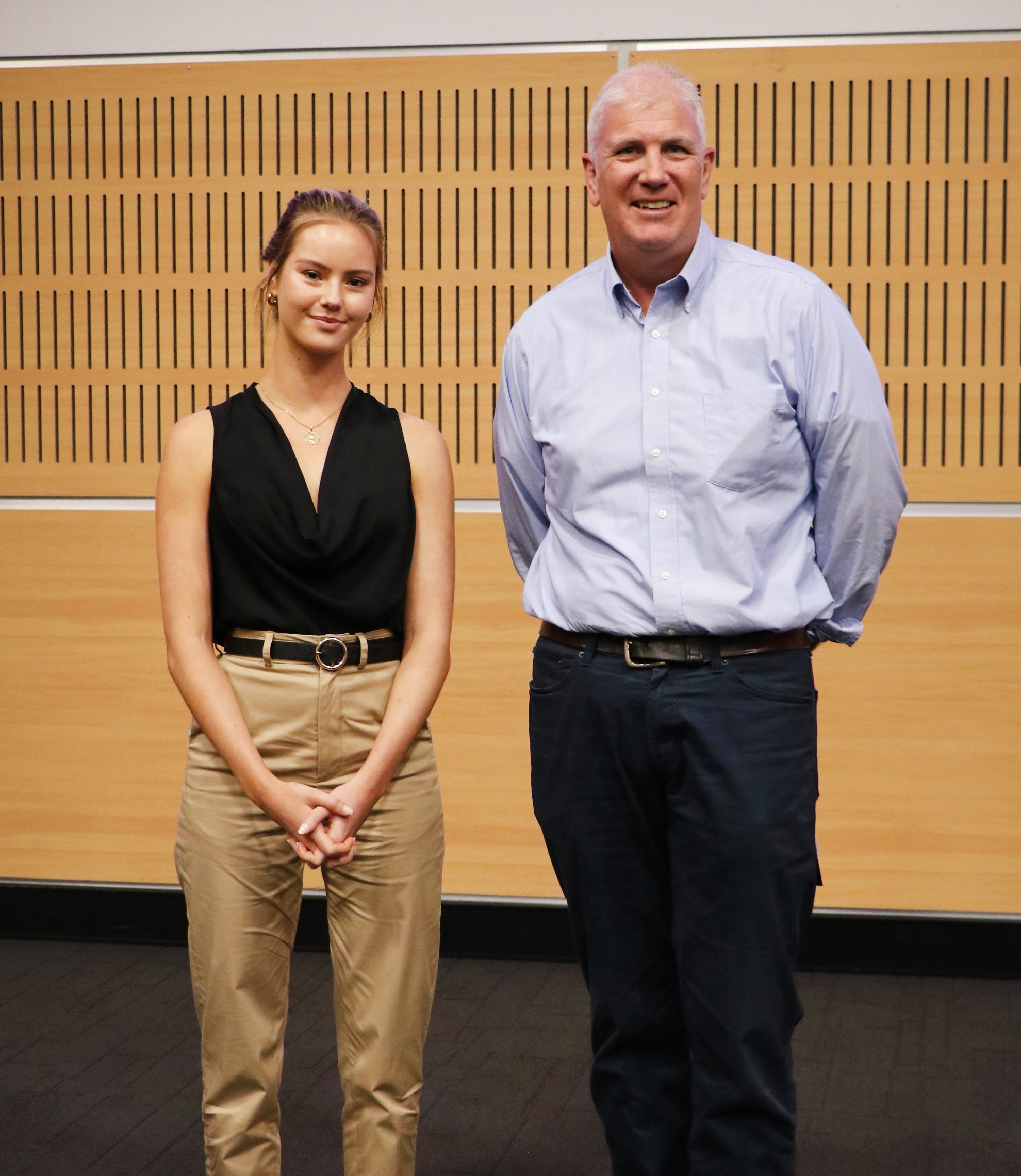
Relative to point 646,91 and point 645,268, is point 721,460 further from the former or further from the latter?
point 646,91

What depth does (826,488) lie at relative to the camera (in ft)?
6.66

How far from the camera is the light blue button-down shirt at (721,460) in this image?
77.4 inches

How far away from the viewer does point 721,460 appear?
1966 mm

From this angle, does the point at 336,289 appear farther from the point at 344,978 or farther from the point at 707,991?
the point at 707,991

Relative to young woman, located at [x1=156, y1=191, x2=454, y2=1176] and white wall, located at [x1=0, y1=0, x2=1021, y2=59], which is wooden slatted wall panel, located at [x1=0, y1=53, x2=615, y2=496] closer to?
white wall, located at [x1=0, y1=0, x2=1021, y2=59]

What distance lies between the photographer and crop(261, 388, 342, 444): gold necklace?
202 centimetres

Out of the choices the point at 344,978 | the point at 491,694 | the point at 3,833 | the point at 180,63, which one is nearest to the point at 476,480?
the point at 491,694

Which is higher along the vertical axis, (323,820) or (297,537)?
(297,537)

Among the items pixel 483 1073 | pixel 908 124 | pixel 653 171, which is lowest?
pixel 483 1073

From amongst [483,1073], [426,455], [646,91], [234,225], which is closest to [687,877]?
[426,455]

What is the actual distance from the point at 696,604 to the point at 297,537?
609mm

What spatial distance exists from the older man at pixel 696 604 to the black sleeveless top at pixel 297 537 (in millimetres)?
285

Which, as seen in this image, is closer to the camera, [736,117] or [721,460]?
[721,460]

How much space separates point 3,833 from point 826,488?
3.02m
